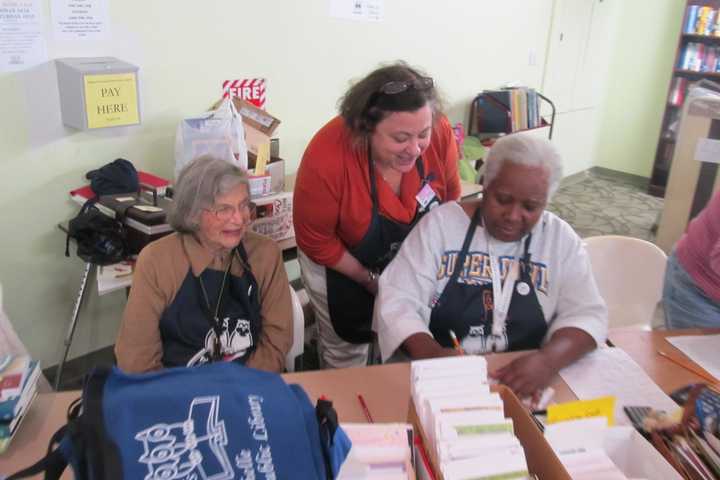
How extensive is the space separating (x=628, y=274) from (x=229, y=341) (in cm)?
151

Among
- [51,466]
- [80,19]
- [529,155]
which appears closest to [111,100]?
[80,19]

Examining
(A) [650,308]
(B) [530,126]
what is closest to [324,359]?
(A) [650,308]

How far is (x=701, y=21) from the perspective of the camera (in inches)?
218

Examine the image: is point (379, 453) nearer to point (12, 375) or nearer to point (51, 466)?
point (51, 466)

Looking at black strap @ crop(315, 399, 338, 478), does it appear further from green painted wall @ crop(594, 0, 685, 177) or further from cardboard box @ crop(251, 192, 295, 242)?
green painted wall @ crop(594, 0, 685, 177)

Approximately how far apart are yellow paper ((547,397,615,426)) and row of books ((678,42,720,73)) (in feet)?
19.0

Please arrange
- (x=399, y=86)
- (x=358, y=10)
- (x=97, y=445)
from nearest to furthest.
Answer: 1. (x=97, y=445)
2. (x=399, y=86)
3. (x=358, y=10)

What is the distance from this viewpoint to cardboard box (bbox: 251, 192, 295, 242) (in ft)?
8.07

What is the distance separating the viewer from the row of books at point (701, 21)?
5.46 metres

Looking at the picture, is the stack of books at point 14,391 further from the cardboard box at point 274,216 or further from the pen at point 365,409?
the cardboard box at point 274,216

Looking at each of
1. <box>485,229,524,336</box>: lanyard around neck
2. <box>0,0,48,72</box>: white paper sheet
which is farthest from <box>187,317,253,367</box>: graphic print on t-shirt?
<box>0,0,48,72</box>: white paper sheet

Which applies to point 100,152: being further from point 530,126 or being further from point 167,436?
point 530,126

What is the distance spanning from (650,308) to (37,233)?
8.03 feet

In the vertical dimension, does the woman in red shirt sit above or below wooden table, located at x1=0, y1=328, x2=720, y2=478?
above
